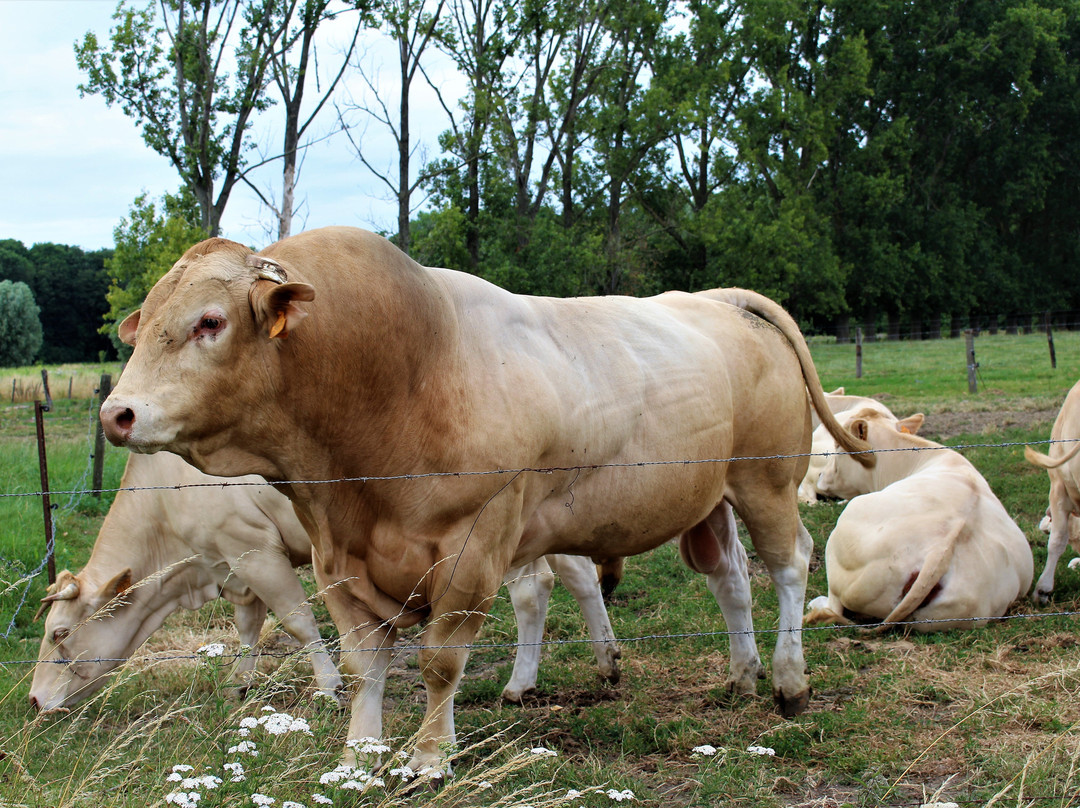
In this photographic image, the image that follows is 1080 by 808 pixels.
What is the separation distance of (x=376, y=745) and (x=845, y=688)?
276 centimetres

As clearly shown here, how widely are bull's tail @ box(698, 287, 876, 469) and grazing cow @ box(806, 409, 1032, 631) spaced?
32 centimetres

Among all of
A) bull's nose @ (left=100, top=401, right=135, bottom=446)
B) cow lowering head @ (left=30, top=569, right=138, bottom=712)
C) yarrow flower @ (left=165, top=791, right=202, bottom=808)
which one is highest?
bull's nose @ (left=100, top=401, right=135, bottom=446)

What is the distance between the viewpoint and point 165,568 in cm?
491

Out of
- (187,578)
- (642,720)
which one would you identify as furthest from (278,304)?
(187,578)

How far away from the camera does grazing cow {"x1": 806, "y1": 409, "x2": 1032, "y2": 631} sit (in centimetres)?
530

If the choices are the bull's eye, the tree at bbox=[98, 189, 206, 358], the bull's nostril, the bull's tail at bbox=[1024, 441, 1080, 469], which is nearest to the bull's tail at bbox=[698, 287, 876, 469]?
the bull's tail at bbox=[1024, 441, 1080, 469]

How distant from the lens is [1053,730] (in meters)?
3.83

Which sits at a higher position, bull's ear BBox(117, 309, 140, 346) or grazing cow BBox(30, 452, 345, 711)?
bull's ear BBox(117, 309, 140, 346)

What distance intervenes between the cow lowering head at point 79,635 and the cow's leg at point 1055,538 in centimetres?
543

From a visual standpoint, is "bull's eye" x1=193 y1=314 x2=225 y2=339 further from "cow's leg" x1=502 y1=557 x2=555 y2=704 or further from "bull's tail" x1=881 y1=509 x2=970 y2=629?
"bull's tail" x1=881 y1=509 x2=970 y2=629

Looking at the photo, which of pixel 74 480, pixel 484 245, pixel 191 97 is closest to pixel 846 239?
pixel 484 245

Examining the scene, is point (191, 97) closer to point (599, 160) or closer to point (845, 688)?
point (599, 160)

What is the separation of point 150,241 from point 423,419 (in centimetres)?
2305

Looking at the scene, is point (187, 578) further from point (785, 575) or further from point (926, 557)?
point (926, 557)
